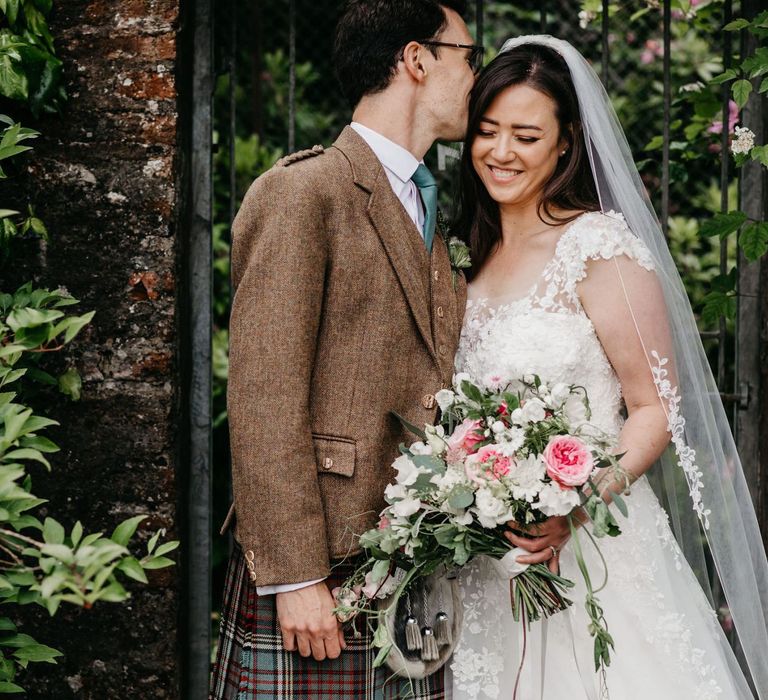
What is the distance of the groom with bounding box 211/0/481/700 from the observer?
195 centimetres

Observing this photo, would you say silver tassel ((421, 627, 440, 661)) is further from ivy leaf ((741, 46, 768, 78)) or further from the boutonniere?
ivy leaf ((741, 46, 768, 78))

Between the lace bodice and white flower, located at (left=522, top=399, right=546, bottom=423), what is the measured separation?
273mm

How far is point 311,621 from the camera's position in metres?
1.97

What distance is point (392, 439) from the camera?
6.96 feet

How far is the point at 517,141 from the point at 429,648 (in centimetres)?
130

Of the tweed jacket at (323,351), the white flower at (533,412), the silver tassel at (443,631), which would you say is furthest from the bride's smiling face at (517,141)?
the silver tassel at (443,631)

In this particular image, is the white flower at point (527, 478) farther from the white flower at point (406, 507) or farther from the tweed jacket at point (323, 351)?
the tweed jacket at point (323, 351)

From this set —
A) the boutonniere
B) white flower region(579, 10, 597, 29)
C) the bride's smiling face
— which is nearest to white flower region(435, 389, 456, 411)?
the boutonniere

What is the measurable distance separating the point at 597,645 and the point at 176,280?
1.38m

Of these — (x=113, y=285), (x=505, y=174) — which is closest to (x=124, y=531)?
(x=113, y=285)

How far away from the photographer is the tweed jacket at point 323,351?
194 cm

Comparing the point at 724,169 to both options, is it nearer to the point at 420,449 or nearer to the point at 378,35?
the point at 378,35

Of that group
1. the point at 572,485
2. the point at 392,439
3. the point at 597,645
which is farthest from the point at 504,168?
the point at 597,645

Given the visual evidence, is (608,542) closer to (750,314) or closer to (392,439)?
(392,439)
